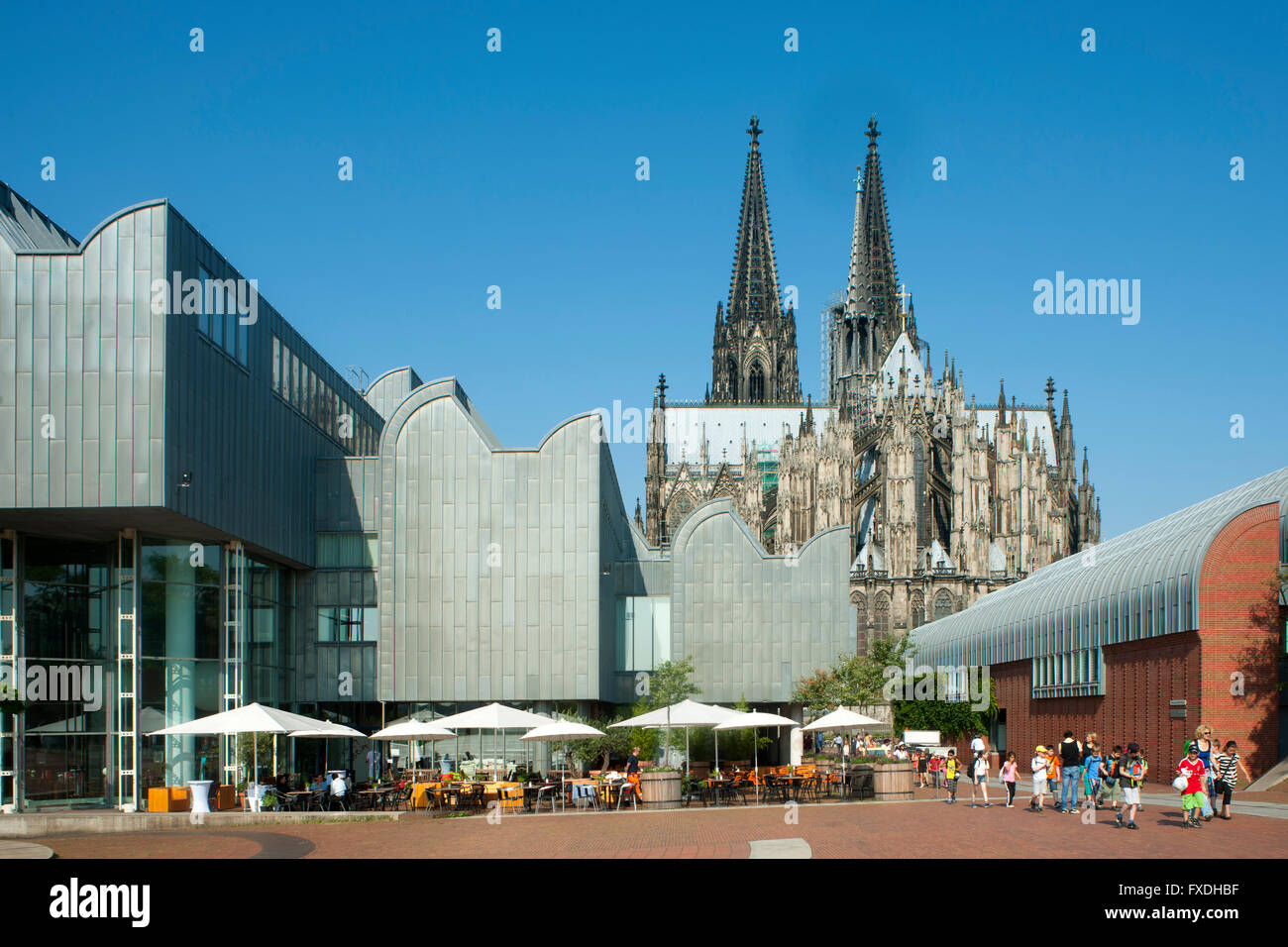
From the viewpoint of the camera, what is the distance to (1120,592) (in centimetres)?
3962

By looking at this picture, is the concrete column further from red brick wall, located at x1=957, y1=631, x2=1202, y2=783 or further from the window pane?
red brick wall, located at x1=957, y1=631, x2=1202, y2=783

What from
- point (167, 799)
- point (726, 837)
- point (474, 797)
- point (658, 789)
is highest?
point (726, 837)

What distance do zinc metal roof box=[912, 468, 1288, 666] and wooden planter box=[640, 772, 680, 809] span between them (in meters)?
14.4

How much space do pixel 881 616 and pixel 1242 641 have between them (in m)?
61.3

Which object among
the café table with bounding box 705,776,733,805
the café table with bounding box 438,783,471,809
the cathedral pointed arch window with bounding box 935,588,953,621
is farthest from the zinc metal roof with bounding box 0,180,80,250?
the cathedral pointed arch window with bounding box 935,588,953,621

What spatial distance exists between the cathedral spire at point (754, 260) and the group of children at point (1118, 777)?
101 metres

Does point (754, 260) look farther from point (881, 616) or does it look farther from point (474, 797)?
point (474, 797)

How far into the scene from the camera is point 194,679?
34.2 meters

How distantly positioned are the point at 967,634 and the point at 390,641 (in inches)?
1128

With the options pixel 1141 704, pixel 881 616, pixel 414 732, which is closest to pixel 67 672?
pixel 414 732

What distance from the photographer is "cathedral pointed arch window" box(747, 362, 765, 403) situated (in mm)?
129875

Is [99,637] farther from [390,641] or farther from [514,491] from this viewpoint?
[514,491]
